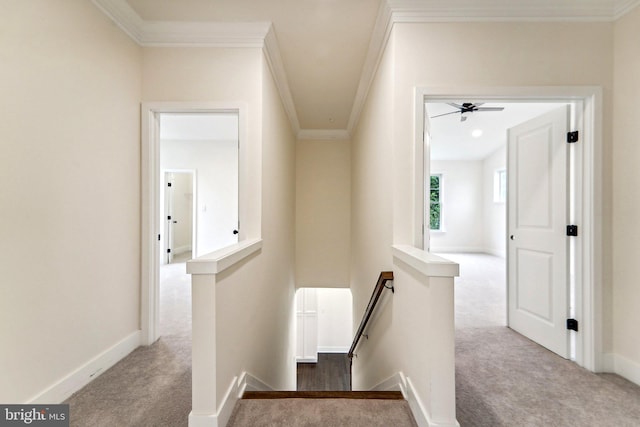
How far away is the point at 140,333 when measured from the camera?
7.18ft

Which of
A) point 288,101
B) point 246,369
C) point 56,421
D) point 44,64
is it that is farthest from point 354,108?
point 56,421

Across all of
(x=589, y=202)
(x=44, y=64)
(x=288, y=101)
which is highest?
(x=288, y=101)

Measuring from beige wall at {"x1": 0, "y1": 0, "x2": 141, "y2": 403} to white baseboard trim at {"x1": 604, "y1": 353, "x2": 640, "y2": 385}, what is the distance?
11.5 feet

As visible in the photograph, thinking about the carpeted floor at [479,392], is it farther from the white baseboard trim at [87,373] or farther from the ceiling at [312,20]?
the ceiling at [312,20]

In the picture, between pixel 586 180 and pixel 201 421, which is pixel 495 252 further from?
pixel 201 421

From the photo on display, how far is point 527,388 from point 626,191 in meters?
1.49

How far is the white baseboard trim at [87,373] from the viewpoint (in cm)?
145

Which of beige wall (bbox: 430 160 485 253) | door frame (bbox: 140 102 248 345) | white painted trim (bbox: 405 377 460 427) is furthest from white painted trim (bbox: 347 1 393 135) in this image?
beige wall (bbox: 430 160 485 253)

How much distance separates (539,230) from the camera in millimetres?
2271

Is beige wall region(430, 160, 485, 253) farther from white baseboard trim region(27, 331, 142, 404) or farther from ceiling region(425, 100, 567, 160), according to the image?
white baseboard trim region(27, 331, 142, 404)

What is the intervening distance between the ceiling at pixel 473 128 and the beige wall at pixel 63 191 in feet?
14.7

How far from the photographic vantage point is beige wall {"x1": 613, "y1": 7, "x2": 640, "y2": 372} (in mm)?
1763

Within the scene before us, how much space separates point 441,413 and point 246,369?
122 centimetres

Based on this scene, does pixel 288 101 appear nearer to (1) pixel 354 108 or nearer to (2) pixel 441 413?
(1) pixel 354 108
